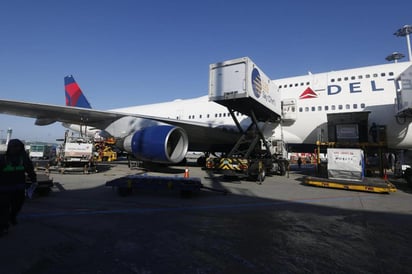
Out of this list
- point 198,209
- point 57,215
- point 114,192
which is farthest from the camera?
point 114,192

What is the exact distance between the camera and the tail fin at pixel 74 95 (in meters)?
17.9

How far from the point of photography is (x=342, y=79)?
32.5 feet

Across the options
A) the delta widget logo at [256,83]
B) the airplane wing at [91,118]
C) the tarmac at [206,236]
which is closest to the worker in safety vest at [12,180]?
the tarmac at [206,236]

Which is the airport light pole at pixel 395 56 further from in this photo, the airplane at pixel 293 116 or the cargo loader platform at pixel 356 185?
the cargo loader platform at pixel 356 185

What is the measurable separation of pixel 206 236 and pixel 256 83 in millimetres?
6250

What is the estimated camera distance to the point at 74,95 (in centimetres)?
1825

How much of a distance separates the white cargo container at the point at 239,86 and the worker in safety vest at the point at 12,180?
228 inches

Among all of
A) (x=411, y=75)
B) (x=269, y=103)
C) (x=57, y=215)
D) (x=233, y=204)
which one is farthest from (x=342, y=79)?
(x=57, y=215)

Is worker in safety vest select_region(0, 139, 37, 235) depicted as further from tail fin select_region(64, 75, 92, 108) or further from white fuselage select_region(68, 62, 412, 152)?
tail fin select_region(64, 75, 92, 108)

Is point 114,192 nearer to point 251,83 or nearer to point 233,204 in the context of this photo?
point 233,204

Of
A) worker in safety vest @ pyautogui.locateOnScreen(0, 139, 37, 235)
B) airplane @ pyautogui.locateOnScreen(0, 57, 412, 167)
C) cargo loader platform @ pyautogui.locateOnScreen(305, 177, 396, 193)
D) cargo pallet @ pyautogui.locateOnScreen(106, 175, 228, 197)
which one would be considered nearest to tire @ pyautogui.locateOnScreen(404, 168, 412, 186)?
cargo loader platform @ pyautogui.locateOnScreen(305, 177, 396, 193)

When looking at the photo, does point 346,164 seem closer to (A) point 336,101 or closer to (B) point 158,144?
(A) point 336,101

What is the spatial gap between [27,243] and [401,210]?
19.7 feet

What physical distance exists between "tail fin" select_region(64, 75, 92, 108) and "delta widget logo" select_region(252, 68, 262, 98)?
14.4m
